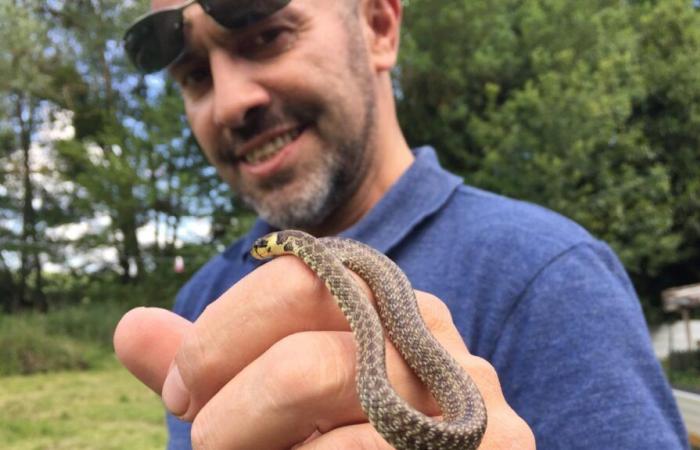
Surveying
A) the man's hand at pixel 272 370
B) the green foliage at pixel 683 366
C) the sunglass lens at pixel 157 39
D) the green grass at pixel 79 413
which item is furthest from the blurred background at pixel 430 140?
the man's hand at pixel 272 370

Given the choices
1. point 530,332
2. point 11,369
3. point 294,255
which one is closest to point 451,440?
point 294,255

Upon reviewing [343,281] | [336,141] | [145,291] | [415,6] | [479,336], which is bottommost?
[145,291]

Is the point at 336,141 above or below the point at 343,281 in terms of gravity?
below

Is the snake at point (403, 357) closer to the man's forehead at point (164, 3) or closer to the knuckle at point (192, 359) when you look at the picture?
the knuckle at point (192, 359)

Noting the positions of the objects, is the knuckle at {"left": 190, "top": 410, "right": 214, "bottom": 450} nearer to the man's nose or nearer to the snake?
the snake

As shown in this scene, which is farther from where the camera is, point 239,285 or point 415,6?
point 415,6

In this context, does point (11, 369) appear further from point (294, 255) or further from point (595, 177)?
point (595, 177)
